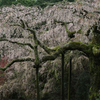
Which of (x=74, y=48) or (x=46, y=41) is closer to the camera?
(x=74, y=48)

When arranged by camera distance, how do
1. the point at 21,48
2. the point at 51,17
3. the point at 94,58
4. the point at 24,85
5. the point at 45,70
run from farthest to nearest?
Answer: the point at 51,17 → the point at 45,70 → the point at 21,48 → the point at 24,85 → the point at 94,58

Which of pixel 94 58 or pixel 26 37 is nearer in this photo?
pixel 94 58

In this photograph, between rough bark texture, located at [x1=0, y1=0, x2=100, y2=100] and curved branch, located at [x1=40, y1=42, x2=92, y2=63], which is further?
rough bark texture, located at [x1=0, y1=0, x2=100, y2=100]

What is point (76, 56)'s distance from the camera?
538cm

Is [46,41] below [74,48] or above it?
→ below

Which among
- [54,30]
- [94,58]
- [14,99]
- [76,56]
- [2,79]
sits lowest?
[14,99]

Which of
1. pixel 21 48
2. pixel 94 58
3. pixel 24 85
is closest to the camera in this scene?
pixel 94 58

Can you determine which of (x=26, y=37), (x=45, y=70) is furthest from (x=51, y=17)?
(x=45, y=70)

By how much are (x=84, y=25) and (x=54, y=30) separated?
1264 mm

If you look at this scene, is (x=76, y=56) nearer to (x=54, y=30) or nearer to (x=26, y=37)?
(x=54, y=30)

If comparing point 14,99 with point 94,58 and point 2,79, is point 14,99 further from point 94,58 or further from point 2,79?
point 94,58

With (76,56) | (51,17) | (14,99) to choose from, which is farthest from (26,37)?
(14,99)

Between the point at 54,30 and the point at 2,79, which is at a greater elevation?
the point at 54,30

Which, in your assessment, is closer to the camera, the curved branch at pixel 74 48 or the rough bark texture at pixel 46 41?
the curved branch at pixel 74 48
